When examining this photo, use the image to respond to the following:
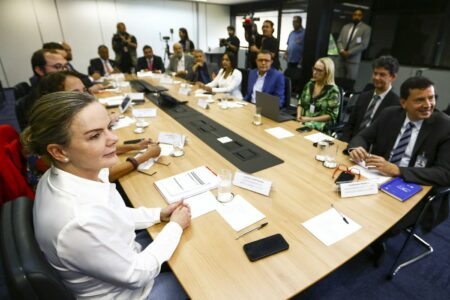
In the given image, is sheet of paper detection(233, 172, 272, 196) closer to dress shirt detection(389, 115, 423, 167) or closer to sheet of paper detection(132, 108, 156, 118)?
dress shirt detection(389, 115, 423, 167)

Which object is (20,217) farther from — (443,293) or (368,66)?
(368,66)

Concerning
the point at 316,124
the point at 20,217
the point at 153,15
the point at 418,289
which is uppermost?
the point at 153,15

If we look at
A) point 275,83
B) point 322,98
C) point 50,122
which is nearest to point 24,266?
point 50,122

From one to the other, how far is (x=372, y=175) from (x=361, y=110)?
116cm

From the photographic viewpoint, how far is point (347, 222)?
116 cm

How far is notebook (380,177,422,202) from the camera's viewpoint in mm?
1321

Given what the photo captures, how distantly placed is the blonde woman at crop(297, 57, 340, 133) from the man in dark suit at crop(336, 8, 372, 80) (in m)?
2.78

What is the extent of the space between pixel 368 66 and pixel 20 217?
21.1 feet

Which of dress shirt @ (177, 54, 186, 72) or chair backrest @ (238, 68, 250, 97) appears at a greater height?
dress shirt @ (177, 54, 186, 72)

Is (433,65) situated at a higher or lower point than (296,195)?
higher

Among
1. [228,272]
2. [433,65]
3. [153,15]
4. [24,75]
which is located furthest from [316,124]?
[24,75]

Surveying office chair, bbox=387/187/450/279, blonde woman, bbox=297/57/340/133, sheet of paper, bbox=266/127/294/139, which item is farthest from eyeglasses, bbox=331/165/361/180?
blonde woman, bbox=297/57/340/133

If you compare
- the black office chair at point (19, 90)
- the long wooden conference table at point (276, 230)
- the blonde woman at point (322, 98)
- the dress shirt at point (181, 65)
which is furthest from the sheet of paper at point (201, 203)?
the dress shirt at point (181, 65)

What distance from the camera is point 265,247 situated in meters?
1.01
